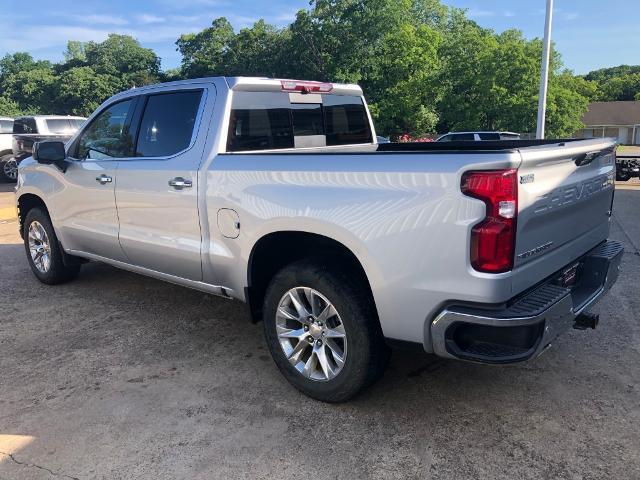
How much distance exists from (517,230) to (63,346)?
3448 millimetres

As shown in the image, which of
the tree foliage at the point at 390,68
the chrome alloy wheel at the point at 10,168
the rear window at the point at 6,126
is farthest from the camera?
the tree foliage at the point at 390,68

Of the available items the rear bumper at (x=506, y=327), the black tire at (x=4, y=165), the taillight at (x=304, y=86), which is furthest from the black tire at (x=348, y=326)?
the black tire at (x=4, y=165)

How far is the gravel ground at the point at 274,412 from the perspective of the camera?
2.72 metres

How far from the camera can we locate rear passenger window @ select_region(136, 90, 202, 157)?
3.95 meters

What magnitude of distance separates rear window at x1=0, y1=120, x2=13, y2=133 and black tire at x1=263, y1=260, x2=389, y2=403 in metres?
18.0

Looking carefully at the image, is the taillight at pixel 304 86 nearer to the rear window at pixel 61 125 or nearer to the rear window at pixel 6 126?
the rear window at pixel 61 125

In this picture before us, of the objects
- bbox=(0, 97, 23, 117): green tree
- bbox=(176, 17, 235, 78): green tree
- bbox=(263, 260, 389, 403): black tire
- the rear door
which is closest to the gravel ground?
bbox=(263, 260, 389, 403): black tire

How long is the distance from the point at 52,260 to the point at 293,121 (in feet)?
10.1

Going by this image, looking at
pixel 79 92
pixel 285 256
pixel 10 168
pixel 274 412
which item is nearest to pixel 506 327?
pixel 274 412

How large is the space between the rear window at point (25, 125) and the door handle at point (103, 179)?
13.8 m

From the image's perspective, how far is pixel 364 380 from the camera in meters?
3.06

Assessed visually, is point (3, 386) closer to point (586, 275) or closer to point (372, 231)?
point (372, 231)

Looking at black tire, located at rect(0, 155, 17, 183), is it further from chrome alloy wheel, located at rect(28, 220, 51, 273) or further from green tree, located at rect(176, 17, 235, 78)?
green tree, located at rect(176, 17, 235, 78)

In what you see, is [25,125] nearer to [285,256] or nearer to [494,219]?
[285,256]
